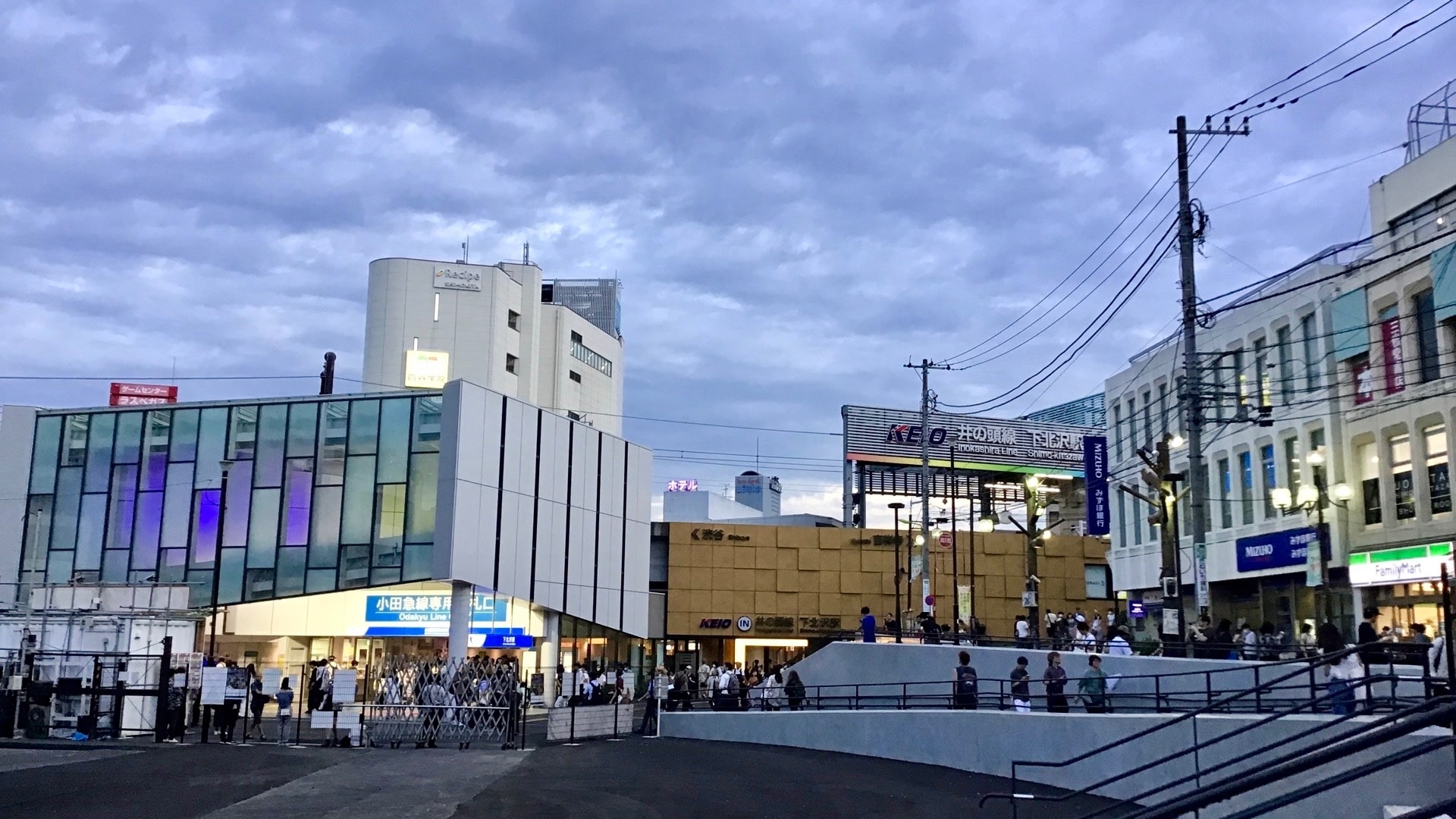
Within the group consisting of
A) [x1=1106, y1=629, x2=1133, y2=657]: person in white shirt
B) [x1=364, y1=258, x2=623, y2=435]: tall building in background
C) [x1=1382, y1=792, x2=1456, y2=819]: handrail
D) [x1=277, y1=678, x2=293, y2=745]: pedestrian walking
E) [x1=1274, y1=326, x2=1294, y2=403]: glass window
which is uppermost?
[x1=364, y1=258, x2=623, y2=435]: tall building in background

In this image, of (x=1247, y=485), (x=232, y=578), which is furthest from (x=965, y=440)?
(x=232, y=578)

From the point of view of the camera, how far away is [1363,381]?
33.4 m

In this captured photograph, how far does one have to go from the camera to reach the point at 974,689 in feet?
77.3

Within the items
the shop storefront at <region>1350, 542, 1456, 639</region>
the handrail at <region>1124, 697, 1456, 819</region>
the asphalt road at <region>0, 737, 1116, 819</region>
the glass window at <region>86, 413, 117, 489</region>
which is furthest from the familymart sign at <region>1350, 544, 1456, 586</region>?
the glass window at <region>86, 413, 117, 489</region>

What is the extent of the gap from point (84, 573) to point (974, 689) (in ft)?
106

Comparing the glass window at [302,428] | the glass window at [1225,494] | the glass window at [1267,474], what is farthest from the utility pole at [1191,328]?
the glass window at [302,428]

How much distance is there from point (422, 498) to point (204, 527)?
780 centimetres

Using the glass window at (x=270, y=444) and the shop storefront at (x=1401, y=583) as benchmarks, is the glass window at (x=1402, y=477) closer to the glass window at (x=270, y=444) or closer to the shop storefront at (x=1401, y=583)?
the shop storefront at (x=1401, y=583)

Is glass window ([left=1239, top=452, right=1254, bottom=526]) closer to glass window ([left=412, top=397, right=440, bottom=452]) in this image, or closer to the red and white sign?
glass window ([left=412, top=397, right=440, bottom=452])

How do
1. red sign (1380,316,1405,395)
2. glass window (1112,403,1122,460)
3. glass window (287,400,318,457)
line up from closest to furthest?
red sign (1380,316,1405,395), glass window (287,400,318,457), glass window (1112,403,1122,460)

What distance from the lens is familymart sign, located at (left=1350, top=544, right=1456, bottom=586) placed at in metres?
29.8

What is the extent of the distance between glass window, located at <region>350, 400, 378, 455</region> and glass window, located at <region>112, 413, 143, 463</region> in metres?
7.98

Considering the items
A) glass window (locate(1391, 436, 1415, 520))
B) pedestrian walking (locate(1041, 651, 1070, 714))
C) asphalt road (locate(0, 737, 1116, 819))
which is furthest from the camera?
glass window (locate(1391, 436, 1415, 520))

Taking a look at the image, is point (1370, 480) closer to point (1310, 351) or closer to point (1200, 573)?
point (1310, 351)
